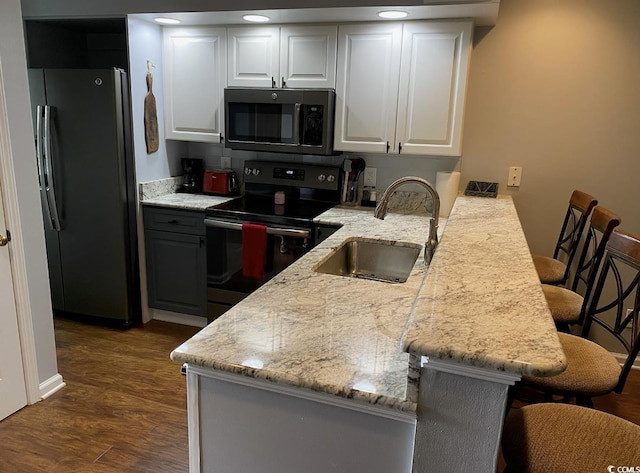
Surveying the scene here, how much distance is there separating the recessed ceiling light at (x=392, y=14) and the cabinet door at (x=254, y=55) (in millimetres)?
710

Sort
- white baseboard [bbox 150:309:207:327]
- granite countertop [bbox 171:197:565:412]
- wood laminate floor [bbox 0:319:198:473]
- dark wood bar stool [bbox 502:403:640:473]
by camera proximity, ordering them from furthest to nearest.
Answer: white baseboard [bbox 150:309:207:327] < wood laminate floor [bbox 0:319:198:473] < dark wood bar stool [bbox 502:403:640:473] < granite countertop [bbox 171:197:565:412]

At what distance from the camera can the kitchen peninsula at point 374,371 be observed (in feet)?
2.92

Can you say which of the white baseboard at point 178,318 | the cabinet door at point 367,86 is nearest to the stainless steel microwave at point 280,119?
the cabinet door at point 367,86

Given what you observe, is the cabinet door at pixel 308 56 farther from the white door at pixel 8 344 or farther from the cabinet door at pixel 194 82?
the white door at pixel 8 344

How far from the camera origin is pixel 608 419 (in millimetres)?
1300

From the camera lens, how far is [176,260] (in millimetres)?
3340

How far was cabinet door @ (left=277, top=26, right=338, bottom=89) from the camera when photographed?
297 cm

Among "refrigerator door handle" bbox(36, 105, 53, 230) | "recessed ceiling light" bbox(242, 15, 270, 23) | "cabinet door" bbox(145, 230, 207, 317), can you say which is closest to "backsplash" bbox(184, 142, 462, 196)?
"cabinet door" bbox(145, 230, 207, 317)

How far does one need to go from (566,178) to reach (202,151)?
2588 mm

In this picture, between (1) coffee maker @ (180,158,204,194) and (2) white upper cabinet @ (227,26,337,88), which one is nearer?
(2) white upper cabinet @ (227,26,337,88)

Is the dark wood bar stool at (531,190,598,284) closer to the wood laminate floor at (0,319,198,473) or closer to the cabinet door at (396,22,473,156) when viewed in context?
the cabinet door at (396,22,473,156)

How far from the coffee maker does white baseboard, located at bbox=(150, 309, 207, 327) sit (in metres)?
0.92

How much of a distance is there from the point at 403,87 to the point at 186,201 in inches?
64.5

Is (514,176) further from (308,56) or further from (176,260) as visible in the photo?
(176,260)
